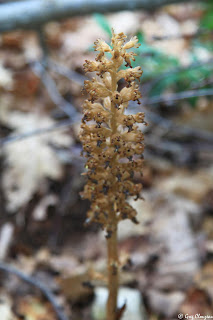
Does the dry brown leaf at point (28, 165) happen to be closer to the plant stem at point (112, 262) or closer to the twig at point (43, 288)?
the twig at point (43, 288)

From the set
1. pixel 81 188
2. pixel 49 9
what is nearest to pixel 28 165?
pixel 81 188

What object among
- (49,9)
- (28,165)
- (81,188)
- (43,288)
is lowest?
(43,288)

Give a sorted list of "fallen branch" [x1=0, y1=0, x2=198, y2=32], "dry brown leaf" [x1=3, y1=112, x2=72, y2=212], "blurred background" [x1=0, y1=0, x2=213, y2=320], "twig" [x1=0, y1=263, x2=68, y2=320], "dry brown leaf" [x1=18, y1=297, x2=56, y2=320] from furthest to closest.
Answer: "fallen branch" [x1=0, y1=0, x2=198, y2=32], "dry brown leaf" [x1=3, y1=112, x2=72, y2=212], "blurred background" [x1=0, y1=0, x2=213, y2=320], "dry brown leaf" [x1=18, y1=297, x2=56, y2=320], "twig" [x1=0, y1=263, x2=68, y2=320]

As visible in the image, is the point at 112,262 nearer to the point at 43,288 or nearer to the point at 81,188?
the point at 43,288

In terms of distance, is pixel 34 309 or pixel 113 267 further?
pixel 34 309

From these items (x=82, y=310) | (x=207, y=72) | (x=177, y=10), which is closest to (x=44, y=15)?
(x=207, y=72)

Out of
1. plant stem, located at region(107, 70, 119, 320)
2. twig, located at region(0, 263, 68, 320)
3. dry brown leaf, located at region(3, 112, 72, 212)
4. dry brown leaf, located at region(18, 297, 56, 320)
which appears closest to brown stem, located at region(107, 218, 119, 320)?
plant stem, located at region(107, 70, 119, 320)

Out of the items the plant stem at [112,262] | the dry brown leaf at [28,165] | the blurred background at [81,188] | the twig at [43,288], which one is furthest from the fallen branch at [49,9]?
the plant stem at [112,262]

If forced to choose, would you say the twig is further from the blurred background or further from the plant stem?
the plant stem

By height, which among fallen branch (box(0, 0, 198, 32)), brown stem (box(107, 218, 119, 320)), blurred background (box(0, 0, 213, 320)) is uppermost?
fallen branch (box(0, 0, 198, 32))
